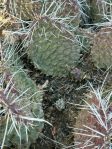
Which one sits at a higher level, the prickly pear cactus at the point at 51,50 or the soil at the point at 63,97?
the prickly pear cactus at the point at 51,50

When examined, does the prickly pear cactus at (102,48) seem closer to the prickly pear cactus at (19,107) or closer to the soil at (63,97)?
the soil at (63,97)

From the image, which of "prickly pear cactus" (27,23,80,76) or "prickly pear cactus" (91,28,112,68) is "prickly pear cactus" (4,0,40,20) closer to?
"prickly pear cactus" (27,23,80,76)

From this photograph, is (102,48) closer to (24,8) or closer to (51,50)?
(51,50)

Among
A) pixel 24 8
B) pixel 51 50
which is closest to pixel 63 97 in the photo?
pixel 51 50

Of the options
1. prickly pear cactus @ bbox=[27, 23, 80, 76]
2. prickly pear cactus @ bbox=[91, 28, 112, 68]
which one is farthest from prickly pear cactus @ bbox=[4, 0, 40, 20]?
prickly pear cactus @ bbox=[91, 28, 112, 68]

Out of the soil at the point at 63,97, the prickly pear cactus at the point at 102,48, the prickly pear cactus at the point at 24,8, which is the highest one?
the prickly pear cactus at the point at 24,8

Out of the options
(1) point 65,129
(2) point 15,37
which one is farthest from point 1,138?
(2) point 15,37

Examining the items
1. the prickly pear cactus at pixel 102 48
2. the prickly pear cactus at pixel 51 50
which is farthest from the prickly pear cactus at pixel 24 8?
the prickly pear cactus at pixel 102 48
